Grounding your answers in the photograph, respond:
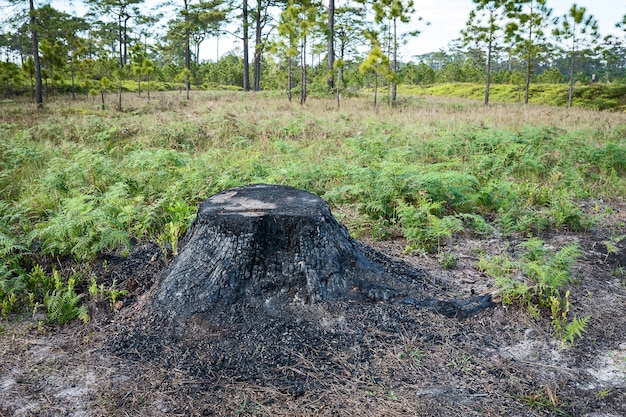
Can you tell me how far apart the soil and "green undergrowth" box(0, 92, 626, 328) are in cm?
94

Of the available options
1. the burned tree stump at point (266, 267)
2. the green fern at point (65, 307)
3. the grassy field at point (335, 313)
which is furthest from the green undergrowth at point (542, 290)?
the green fern at point (65, 307)

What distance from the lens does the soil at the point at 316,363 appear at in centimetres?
259

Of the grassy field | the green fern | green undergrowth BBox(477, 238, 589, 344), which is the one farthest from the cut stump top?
green undergrowth BBox(477, 238, 589, 344)

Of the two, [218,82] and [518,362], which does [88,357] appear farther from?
[218,82]

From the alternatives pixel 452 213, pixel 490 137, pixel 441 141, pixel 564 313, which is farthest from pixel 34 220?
pixel 490 137

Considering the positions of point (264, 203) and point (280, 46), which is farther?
point (280, 46)

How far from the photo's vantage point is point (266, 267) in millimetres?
3418

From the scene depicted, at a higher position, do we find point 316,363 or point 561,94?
point 561,94

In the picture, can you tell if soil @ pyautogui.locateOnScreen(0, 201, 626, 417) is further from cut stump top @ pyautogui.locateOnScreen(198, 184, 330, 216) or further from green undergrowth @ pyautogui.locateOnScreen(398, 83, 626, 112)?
green undergrowth @ pyautogui.locateOnScreen(398, 83, 626, 112)

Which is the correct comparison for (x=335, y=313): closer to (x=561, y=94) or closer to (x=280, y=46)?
(x=280, y=46)

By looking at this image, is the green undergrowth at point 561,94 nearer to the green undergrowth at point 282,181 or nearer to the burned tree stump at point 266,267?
the green undergrowth at point 282,181

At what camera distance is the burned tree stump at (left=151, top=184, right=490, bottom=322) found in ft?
11.0

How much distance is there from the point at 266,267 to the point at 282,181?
11.1 feet

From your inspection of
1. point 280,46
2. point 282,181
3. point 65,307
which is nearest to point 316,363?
point 65,307
